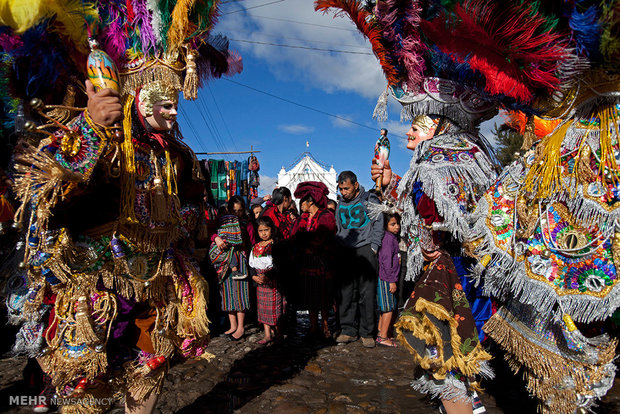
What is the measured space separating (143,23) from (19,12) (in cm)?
95

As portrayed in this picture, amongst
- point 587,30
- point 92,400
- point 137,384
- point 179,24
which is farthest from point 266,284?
point 587,30

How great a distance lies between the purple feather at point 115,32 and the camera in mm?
2447

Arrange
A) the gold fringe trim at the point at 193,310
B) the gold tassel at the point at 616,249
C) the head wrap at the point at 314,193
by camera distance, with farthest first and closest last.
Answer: the head wrap at the point at 314,193
the gold fringe trim at the point at 193,310
the gold tassel at the point at 616,249

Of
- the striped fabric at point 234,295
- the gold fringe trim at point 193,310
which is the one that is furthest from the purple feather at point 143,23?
the striped fabric at point 234,295

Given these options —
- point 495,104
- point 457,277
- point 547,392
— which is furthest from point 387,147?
point 547,392

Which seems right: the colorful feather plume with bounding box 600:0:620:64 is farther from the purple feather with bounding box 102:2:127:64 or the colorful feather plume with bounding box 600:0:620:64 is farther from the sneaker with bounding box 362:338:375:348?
the sneaker with bounding box 362:338:375:348

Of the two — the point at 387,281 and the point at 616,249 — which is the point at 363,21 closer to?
the point at 616,249

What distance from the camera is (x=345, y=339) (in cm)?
524

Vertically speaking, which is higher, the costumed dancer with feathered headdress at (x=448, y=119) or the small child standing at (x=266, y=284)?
the costumed dancer with feathered headdress at (x=448, y=119)

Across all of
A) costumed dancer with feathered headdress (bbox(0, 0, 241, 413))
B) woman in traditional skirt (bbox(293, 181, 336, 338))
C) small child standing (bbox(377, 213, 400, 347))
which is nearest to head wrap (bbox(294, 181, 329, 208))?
woman in traditional skirt (bbox(293, 181, 336, 338))

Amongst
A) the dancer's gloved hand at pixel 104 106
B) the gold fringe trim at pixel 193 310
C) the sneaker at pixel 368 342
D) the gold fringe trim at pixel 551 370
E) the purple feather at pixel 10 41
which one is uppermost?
the purple feather at pixel 10 41

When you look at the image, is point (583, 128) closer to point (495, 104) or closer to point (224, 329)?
point (495, 104)

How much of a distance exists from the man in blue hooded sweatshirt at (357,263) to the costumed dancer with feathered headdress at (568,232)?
2.98m

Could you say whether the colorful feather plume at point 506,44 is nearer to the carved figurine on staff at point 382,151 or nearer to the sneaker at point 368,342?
the carved figurine on staff at point 382,151
